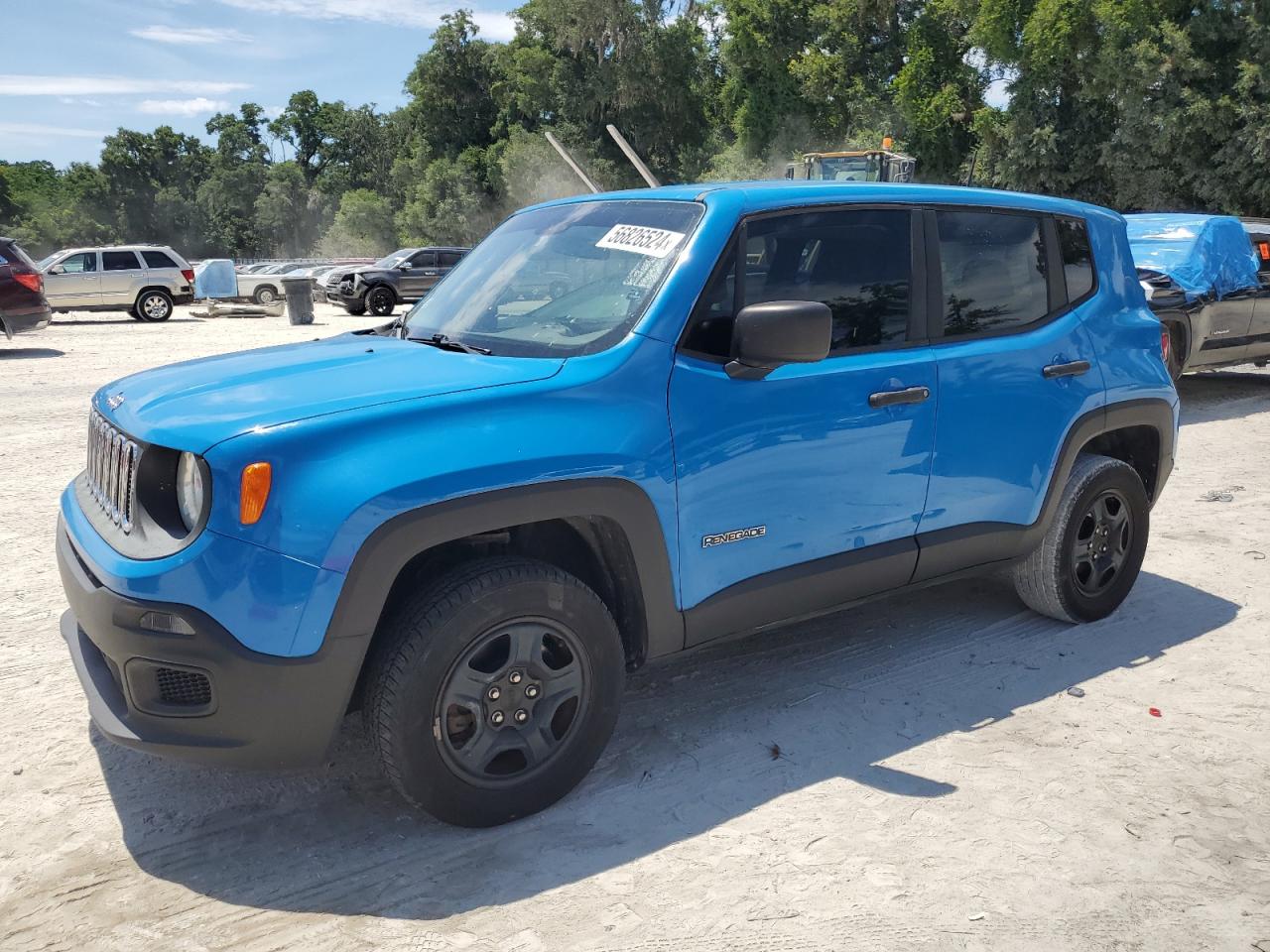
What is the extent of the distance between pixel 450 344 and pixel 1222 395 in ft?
34.8

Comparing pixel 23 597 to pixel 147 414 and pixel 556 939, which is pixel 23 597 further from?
pixel 556 939

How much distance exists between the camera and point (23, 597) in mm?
5023

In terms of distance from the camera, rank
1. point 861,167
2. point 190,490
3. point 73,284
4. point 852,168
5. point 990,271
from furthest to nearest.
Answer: point 73,284, point 852,168, point 861,167, point 990,271, point 190,490

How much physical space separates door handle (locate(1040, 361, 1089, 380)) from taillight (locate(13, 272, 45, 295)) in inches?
606

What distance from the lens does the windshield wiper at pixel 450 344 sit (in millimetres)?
3415

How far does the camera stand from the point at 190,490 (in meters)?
2.78

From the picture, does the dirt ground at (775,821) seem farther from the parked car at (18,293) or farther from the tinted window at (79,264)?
the tinted window at (79,264)

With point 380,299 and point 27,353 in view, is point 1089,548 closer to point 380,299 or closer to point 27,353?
point 27,353

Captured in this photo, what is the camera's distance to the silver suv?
2389 cm

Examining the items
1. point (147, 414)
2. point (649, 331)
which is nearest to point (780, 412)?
point (649, 331)

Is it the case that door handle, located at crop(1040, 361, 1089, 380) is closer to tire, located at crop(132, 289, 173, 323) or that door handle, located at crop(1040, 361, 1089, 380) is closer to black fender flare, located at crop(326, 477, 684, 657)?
black fender flare, located at crop(326, 477, 684, 657)

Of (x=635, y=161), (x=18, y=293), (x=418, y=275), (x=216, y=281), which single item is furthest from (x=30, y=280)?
(x=216, y=281)

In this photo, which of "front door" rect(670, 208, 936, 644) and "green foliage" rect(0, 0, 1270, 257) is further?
"green foliage" rect(0, 0, 1270, 257)

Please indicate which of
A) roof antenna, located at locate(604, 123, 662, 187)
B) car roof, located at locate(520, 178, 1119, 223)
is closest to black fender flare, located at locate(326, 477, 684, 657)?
car roof, located at locate(520, 178, 1119, 223)
